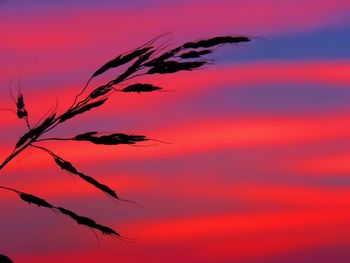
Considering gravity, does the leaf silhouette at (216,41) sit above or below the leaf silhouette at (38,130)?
above

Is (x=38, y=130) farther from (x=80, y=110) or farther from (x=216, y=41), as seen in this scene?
(x=216, y=41)

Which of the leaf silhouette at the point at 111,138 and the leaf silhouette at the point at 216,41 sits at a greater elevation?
the leaf silhouette at the point at 216,41

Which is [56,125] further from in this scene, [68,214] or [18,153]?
[68,214]

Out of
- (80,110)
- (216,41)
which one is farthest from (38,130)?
(216,41)

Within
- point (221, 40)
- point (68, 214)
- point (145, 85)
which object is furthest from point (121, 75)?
point (68, 214)

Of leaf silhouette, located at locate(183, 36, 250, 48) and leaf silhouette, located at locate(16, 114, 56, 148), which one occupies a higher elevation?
leaf silhouette, located at locate(183, 36, 250, 48)

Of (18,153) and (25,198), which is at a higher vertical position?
(18,153)

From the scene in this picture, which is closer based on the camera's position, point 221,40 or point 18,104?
point 221,40

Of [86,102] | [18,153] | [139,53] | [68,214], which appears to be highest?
[139,53]

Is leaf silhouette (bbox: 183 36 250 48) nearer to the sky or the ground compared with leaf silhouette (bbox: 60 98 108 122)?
nearer to the sky

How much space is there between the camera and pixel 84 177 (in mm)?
3025

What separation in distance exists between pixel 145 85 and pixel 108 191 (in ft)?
1.84

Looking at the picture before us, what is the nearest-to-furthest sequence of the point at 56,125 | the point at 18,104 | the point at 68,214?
1. the point at 68,214
2. the point at 56,125
3. the point at 18,104

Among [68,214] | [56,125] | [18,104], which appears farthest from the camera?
[18,104]
